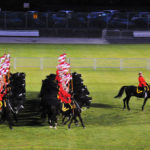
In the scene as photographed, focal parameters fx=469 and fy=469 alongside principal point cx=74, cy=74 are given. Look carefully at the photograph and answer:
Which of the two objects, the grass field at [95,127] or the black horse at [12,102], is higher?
the black horse at [12,102]

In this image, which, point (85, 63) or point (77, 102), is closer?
point (77, 102)

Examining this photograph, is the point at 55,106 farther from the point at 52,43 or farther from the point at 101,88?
the point at 52,43

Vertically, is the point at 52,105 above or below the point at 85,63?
above

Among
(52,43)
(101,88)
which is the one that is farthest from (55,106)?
(52,43)

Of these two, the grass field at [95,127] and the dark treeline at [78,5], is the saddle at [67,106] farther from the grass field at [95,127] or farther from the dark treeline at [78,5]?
the dark treeline at [78,5]

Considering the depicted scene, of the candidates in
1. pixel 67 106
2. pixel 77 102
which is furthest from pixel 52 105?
pixel 77 102

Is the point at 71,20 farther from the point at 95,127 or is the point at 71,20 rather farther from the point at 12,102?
the point at 95,127

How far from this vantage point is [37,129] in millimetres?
17000

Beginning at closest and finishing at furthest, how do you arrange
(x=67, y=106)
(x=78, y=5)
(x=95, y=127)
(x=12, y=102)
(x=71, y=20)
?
(x=67, y=106) → (x=95, y=127) → (x=12, y=102) → (x=71, y=20) → (x=78, y=5)

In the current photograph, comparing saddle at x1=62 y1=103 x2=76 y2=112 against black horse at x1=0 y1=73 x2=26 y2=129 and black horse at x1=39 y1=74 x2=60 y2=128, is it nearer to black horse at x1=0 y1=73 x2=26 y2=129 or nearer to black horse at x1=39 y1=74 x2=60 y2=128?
black horse at x1=39 y1=74 x2=60 y2=128

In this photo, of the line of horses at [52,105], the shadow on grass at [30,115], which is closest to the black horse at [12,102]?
the line of horses at [52,105]

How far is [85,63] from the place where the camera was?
32.6 metres

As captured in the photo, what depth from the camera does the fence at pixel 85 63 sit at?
3117 centimetres

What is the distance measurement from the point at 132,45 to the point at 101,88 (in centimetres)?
1854
